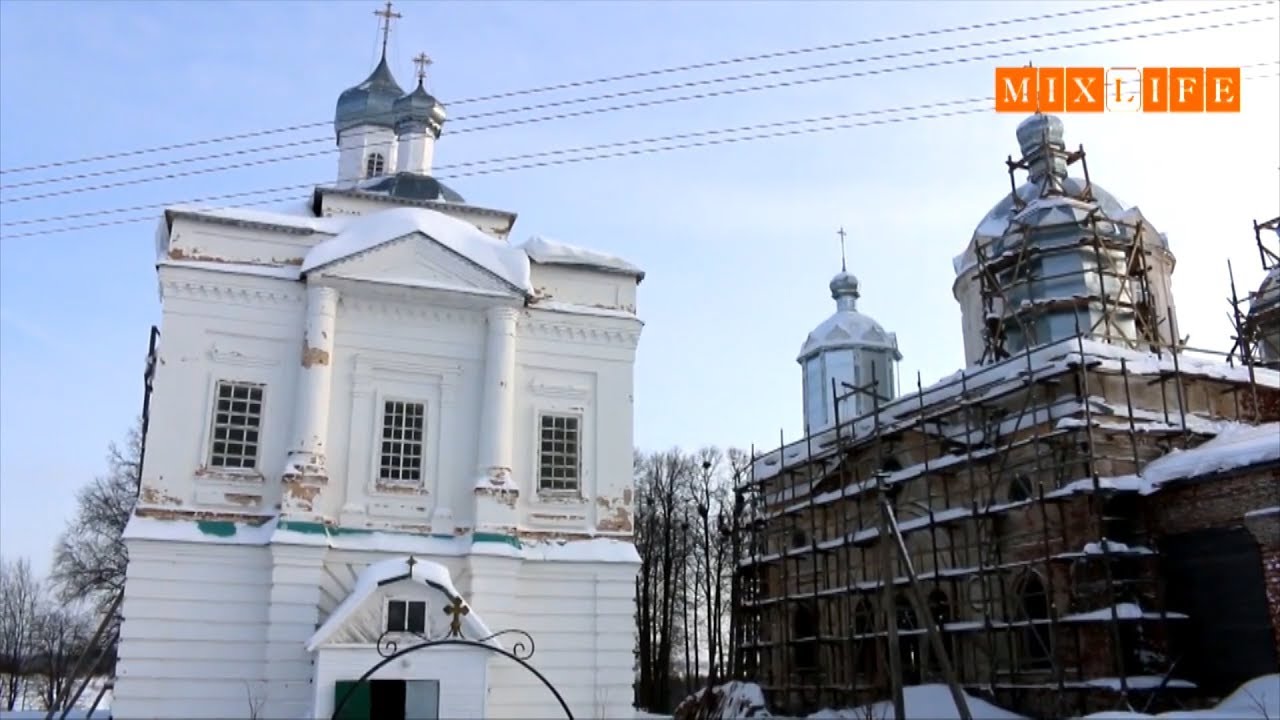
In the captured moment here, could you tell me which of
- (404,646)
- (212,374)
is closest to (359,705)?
(404,646)

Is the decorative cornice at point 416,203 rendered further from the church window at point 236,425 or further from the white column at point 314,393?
the church window at point 236,425

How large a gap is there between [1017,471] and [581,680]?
8499mm

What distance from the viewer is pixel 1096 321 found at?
23328 millimetres

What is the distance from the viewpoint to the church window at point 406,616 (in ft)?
52.2

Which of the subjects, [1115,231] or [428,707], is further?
[1115,231]

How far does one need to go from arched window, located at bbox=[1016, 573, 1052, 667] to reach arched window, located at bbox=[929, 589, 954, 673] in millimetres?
1623

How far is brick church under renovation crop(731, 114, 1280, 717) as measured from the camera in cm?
1617

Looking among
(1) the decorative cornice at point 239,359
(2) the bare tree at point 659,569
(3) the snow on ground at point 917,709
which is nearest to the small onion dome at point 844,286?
(2) the bare tree at point 659,569

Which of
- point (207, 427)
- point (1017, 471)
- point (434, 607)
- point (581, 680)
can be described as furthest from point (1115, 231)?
point (207, 427)

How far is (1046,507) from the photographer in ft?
59.6

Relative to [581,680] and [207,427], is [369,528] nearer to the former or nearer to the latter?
[207,427]

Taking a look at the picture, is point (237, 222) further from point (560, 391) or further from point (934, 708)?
point (934, 708)

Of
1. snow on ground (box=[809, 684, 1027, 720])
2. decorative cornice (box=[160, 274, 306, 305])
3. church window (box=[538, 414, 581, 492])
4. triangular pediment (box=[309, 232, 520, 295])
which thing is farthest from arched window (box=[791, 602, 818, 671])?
decorative cornice (box=[160, 274, 306, 305])

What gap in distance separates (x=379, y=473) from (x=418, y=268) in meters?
3.55
